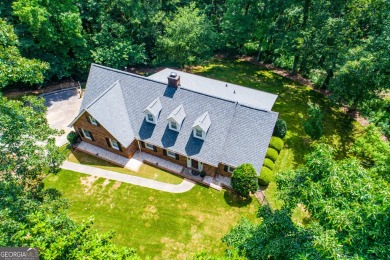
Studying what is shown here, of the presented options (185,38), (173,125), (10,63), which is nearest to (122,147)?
(173,125)

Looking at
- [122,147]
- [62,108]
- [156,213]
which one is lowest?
[156,213]

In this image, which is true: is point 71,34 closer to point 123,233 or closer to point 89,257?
point 123,233

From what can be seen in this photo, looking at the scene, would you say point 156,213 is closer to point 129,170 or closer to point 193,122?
point 129,170

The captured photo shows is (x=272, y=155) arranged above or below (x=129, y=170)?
above

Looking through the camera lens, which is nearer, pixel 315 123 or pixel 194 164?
pixel 194 164

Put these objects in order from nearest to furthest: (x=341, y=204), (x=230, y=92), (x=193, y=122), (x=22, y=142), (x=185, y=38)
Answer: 1. (x=341, y=204)
2. (x=22, y=142)
3. (x=193, y=122)
4. (x=230, y=92)
5. (x=185, y=38)

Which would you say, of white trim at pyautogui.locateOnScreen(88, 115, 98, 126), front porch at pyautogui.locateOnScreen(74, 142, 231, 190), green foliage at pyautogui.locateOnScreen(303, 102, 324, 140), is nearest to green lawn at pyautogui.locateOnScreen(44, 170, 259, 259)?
front porch at pyautogui.locateOnScreen(74, 142, 231, 190)

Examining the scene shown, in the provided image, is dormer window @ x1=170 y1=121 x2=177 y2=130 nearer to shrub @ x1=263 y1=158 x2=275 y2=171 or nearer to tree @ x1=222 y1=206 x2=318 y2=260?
shrub @ x1=263 y1=158 x2=275 y2=171
